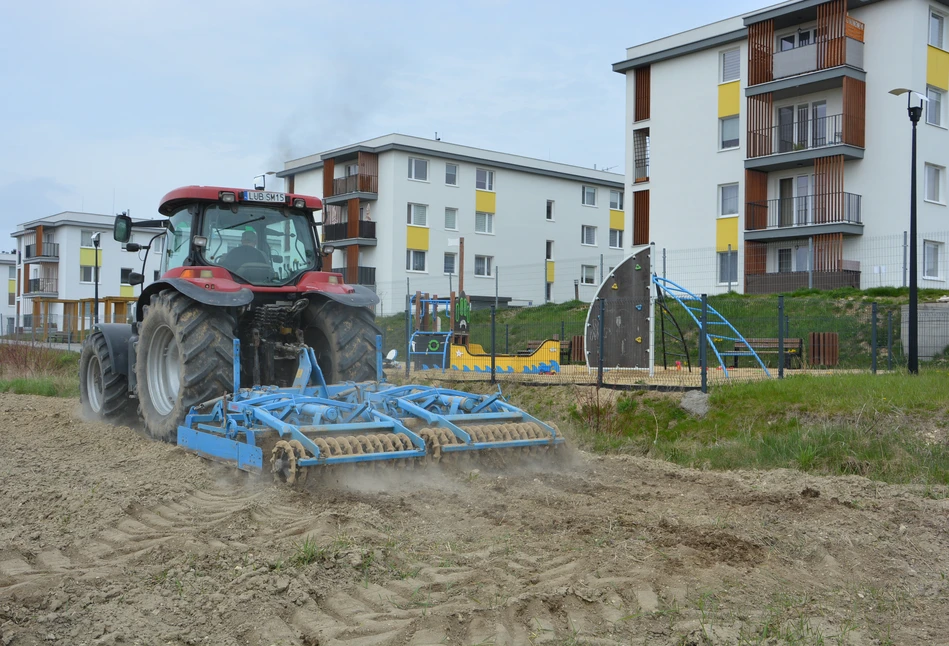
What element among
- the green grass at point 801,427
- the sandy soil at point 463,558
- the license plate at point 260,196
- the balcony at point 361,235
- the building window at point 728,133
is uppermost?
the building window at point 728,133

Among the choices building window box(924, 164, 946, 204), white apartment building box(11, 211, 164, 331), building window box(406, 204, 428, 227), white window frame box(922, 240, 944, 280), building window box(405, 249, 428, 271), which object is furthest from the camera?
white apartment building box(11, 211, 164, 331)

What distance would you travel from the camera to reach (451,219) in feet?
137

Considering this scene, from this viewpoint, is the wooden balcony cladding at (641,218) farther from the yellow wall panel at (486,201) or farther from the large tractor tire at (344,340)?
the large tractor tire at (344,340)

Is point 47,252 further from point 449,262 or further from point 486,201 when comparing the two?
point 486,201

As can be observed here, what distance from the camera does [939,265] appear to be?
2525cm

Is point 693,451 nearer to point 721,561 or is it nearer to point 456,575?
point 721,561

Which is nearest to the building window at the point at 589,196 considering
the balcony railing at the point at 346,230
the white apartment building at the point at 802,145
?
the balcony railing at the point at 346,230

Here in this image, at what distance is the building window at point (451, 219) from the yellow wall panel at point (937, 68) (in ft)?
71.0

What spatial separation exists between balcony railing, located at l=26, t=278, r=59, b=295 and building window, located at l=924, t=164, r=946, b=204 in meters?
52.7

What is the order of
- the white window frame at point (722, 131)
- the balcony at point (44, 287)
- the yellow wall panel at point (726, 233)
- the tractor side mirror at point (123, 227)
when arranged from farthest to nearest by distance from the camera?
the balcony at point (44, 287)
the white window frame at point (722, 131)
the yellow wall panel at point (726, 233)
the tractor side mirror at point (123, 227)

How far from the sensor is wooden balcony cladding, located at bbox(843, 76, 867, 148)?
24.9m

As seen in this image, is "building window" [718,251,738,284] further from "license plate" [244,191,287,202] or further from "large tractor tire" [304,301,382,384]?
"license plate" [244,191,287,202]

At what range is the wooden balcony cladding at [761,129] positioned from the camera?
2714cm

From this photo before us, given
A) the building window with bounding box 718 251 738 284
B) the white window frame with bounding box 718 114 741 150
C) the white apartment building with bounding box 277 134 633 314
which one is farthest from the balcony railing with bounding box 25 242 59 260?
the building window with bounding box 718 251 738 284
